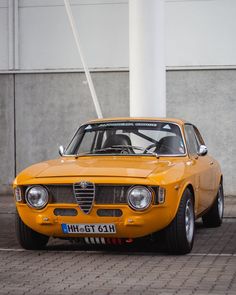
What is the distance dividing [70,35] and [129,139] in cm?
816

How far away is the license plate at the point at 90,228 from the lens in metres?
9.91

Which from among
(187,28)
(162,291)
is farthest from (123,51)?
(162,291)

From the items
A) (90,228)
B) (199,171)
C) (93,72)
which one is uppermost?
(93,72)

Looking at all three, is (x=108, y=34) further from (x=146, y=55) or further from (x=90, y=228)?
(x=90, y=228)

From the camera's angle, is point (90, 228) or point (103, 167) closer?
point (90, 228)

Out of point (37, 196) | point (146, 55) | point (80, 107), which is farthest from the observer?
point (80, 107)

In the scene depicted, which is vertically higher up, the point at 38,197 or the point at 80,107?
the point at 80,107

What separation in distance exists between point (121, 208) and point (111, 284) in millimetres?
1700

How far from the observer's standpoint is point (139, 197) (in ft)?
32.4

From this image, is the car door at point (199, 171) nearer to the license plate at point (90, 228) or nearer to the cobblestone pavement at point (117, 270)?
the cobblestone pavement at point (117, 270)

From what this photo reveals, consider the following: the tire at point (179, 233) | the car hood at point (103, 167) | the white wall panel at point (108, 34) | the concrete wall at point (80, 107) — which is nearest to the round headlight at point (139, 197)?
the car hood at point (103, 167)

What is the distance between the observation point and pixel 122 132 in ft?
38.2

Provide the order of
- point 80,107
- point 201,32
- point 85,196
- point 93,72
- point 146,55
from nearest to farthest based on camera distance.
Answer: point 85,196 < point 146,55 < point 201,32 < point 93,72 < point 80,107

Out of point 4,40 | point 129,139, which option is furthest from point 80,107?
point 129,139
